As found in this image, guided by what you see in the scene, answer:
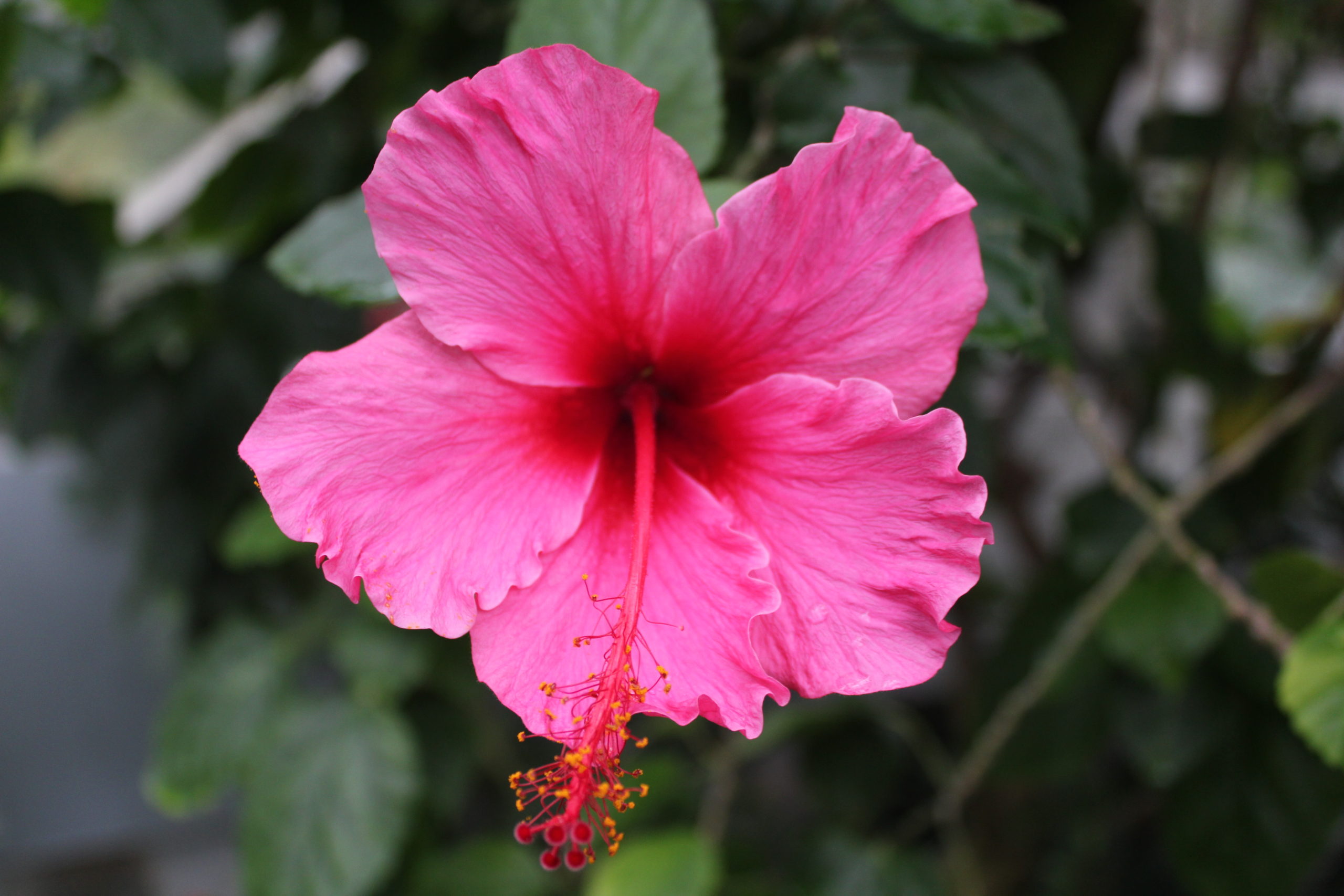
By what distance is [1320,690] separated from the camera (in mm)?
605

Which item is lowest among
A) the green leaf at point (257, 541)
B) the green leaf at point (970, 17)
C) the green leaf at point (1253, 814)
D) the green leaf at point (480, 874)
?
the green leaf at point (480, 874)

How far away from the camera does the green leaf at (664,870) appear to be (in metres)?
1.01

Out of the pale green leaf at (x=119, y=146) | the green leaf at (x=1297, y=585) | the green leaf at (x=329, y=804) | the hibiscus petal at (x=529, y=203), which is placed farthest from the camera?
the pale green leaf at (x=119, y=146)

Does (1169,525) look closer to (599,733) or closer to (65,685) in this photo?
(599,733)

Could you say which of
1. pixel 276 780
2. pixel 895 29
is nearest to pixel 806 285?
pixel 895 29

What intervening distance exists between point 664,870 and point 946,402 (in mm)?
644

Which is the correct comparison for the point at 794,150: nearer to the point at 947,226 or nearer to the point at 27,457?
the point at 947,226

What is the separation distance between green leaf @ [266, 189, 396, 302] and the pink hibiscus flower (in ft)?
0.42

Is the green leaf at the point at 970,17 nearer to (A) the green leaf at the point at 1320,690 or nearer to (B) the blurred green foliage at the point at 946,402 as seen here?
(B) the blurred green foliage at the point at 946,402

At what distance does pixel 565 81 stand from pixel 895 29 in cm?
41

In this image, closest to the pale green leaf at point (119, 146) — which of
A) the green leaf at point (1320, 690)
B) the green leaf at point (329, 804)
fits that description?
the green leaf at point (329, 804)

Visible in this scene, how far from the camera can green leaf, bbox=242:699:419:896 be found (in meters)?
1.05

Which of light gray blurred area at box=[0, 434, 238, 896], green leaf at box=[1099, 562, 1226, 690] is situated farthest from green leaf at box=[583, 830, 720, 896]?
light gray blurred area at box=[0, 434, 238, 896]

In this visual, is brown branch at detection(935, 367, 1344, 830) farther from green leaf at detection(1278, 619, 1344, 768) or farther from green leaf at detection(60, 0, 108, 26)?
green leaf at detection(60, 0, 108, 26)
